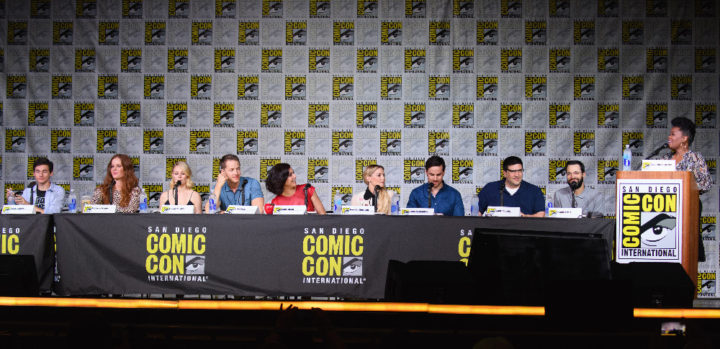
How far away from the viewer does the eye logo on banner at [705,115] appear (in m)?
6.70

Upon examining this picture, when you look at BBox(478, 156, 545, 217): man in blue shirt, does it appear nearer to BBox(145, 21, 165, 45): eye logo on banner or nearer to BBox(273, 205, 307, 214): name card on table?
BBox(273, 205, 307, 214): name card on table

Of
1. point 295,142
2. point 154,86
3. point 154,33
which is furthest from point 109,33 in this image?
point 295,142

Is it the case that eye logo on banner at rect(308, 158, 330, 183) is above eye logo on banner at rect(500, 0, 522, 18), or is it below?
below

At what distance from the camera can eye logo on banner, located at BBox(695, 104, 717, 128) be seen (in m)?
6.70

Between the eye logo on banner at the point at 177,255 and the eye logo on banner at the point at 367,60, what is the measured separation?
3019mm

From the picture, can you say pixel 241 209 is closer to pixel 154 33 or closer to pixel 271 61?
pixel 271 61

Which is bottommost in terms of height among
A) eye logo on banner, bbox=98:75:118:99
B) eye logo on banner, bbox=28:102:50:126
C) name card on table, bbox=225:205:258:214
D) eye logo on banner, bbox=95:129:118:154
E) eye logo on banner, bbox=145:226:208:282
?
eye logo on banner, bbox=145:226:208:282

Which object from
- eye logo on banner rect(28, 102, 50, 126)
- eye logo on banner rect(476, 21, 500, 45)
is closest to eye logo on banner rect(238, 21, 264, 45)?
eye logo on banner rect(28, 102, 50, 126)

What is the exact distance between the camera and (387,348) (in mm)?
1445

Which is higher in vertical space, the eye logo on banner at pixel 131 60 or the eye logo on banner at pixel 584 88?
the eye logo on banner at pixel 131 60

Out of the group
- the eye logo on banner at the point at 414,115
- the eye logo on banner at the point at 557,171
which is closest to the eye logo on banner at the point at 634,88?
the eye logo on banner at the point at 557,171

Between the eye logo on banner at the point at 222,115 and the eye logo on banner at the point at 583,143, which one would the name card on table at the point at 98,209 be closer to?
the eye logo on banner at the point at 222,115

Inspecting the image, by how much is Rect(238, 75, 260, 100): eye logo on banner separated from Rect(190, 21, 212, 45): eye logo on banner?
0.54m

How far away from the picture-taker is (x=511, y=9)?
6.82 metres
